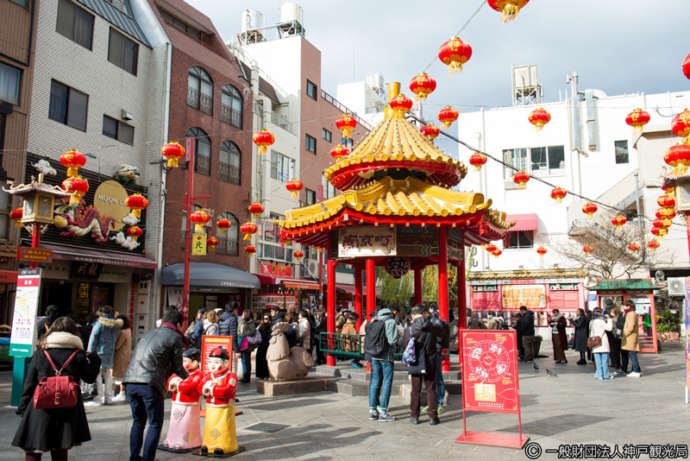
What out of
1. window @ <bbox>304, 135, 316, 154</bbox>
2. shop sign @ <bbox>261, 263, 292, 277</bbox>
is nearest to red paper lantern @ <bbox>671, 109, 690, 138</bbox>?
shop sign @ <bbox>261, 263, 292, 277</bbox>

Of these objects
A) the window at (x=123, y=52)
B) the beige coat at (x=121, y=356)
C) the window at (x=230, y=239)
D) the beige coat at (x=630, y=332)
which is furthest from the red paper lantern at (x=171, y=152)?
the beige coat at (x=630, y=332)

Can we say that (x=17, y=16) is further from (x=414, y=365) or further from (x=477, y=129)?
(x=477, y=129)

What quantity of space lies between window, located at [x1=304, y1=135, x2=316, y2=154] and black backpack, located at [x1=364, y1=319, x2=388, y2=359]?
27.6 metres

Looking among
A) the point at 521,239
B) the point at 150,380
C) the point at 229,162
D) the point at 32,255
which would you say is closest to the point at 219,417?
the point at 150,380

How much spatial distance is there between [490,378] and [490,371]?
89mm

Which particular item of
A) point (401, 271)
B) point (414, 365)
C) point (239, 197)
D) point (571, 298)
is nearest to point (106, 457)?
point (414, 365)

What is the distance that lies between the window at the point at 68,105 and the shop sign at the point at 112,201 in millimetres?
2304

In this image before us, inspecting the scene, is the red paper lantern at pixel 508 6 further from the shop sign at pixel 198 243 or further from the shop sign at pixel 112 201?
the shop sign at pixel 112 201

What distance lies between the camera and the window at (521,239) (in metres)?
30.7

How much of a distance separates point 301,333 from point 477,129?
2268 cm

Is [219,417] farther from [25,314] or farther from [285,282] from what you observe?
[285,282]

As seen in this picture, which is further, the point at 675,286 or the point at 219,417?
the point at 675,286

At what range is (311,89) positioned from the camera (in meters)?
35.6

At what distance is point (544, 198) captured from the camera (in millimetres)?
31016
